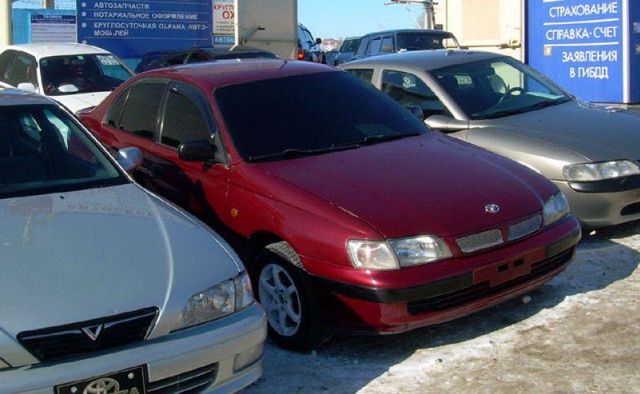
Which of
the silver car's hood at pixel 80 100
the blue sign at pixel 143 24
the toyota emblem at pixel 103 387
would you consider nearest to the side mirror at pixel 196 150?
the toyota emblem at pixel 103 387

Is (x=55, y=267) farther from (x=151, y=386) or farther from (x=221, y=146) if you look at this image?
(x=221, y=146)

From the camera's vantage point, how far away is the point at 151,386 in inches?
132

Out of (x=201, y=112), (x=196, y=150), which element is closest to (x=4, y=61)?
(x=201, y=112)

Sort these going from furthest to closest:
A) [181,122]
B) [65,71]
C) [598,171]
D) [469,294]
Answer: [65,71] < [598,171] < [181,122] < [469,294]

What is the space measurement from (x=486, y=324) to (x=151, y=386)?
2.20 metres

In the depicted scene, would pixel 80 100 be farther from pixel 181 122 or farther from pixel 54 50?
pixel 181 122

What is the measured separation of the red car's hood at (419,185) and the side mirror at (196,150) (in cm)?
41

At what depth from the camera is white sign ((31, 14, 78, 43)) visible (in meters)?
17.5

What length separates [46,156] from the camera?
480 centimetres

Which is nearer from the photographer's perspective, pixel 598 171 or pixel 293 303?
pixel 293 303

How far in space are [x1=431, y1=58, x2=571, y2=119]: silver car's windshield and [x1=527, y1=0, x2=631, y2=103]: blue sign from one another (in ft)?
16.3

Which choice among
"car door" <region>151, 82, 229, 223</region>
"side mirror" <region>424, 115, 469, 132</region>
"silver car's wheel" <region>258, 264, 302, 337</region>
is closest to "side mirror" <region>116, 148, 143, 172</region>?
"car door" <region>151, 82, 229, 223</region>

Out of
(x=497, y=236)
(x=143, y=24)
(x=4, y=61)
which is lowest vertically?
(x=497, y=236)

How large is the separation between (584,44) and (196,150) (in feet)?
29.7
